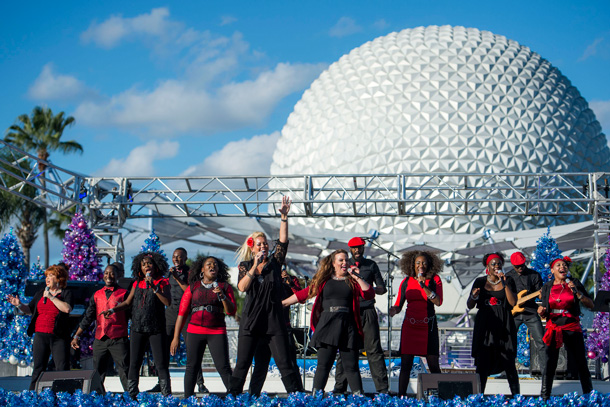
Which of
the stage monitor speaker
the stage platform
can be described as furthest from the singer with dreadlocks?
the stage platform

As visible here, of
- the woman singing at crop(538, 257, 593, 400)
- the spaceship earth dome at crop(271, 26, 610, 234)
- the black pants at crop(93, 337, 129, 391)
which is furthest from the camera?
A: the spaceship earth dome at crop(271, 26, 610, 234)

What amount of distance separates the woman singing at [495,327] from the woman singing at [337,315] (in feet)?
5.41

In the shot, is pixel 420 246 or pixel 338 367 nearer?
pixel 338 367

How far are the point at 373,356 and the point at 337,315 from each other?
3.65 ft

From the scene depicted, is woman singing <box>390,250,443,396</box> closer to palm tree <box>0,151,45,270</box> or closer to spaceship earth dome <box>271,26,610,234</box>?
spaceship earth dome <box>271,26,610,234</box>

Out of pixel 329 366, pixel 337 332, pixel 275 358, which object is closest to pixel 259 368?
pixel 275 358

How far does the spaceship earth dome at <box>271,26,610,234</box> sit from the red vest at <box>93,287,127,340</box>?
20.8 m

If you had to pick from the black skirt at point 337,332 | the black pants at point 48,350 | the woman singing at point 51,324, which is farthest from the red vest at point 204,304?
the black pants at point 48,350

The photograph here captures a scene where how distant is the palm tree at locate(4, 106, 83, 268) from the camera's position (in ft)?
96.4

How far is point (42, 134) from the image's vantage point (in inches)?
1175

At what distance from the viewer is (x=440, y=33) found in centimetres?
3228

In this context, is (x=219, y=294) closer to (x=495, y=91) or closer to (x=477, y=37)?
(x=495, y=91)

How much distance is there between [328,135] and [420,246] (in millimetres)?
8333

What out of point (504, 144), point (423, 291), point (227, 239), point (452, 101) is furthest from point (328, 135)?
point (423, 291)
